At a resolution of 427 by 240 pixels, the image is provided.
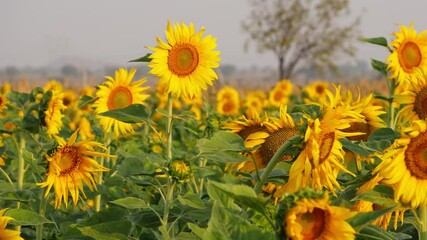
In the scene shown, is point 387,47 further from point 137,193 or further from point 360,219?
point 360,219

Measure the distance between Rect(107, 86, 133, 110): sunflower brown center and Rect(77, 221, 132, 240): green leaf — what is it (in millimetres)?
1574

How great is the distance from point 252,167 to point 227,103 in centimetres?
594

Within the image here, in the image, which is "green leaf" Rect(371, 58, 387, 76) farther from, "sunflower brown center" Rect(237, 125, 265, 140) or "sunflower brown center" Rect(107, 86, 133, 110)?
"sunflower brown center" Rect(237, 125, 265, 140)

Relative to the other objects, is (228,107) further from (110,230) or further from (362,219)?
(362,219)

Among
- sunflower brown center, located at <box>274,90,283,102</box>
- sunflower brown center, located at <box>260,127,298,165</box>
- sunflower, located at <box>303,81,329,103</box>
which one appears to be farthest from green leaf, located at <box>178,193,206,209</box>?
sunflower brown center, located at <box>274,90,283,102</box>

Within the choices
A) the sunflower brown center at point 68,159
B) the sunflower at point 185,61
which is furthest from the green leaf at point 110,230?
the sunflower at point 185,61

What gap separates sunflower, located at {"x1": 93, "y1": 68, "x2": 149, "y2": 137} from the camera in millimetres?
3604

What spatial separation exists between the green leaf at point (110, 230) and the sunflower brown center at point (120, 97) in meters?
1.57

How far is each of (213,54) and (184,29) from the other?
0.15m

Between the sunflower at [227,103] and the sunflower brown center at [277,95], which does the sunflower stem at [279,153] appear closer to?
the sunflower at [227,103]

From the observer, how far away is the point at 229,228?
4.50ft

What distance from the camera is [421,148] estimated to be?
5.31ft

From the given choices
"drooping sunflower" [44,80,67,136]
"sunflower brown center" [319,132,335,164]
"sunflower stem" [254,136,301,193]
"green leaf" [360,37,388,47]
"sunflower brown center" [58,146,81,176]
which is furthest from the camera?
"drooping sunflower" [44,80,67,136]

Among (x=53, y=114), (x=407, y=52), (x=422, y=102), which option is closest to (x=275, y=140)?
(x=422, y=102)
